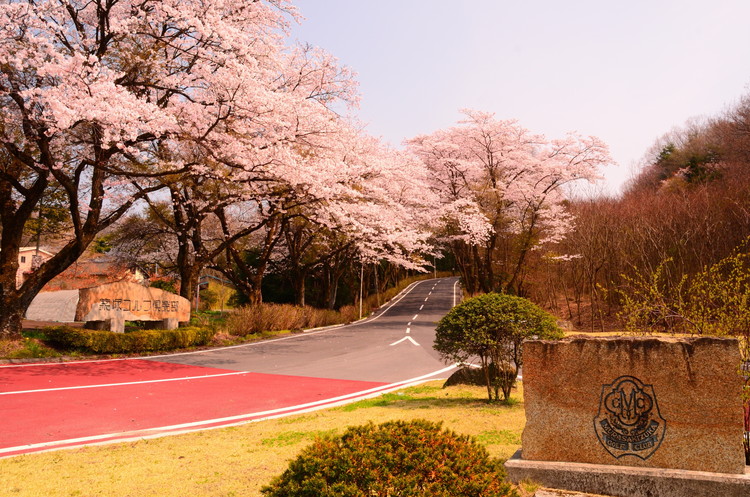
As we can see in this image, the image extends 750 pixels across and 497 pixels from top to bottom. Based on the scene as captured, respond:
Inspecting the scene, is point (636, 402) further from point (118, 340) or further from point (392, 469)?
point (118, 340)

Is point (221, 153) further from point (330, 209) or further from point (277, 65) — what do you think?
point (330, 209)

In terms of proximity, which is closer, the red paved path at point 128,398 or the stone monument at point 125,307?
the red paved path at point 128,398

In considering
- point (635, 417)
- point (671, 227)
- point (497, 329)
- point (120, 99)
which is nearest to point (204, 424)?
point (497, 329)

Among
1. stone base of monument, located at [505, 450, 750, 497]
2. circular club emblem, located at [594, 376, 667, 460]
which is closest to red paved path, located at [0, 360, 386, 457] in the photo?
stone base of monument, located at [505, 450, 750, 497]

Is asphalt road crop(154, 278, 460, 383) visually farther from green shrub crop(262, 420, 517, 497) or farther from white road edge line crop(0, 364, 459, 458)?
green shrub crop(262, 420, 517, 497)

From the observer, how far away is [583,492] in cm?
531

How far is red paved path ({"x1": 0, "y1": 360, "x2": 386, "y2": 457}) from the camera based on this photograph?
8773mm

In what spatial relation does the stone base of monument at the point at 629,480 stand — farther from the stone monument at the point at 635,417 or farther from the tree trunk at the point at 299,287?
the tree trunk at the point at 299,287

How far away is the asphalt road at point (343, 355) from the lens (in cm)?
1588

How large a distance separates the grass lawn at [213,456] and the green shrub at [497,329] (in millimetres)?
812

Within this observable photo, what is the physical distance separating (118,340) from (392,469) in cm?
1599

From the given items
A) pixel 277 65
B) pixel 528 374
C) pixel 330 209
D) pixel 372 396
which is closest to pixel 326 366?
pixel 372 396

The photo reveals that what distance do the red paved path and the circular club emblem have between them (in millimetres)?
6506

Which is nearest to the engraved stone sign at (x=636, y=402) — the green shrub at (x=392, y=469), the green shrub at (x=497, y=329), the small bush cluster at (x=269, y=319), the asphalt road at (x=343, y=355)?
the green shrub at (x=392, y=469)
